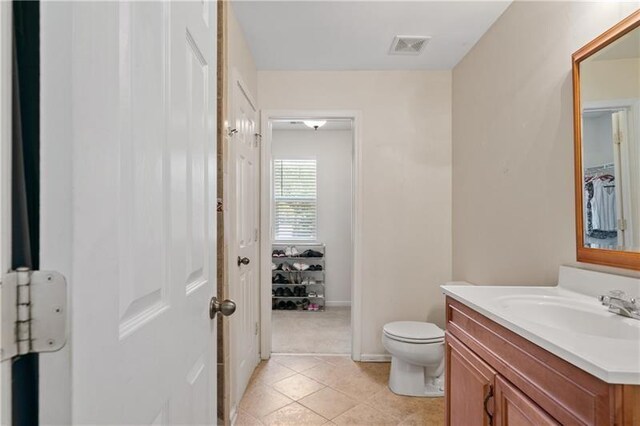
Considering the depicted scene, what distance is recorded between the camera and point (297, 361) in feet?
9.55

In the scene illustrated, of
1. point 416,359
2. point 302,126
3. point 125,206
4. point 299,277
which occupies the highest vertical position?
A: point 302,126

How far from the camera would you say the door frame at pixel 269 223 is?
296 centimetres

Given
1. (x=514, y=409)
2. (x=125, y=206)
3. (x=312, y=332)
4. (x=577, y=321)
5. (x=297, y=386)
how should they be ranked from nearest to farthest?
(x=125, y=206) < (x=514, y=409) < (x=577, y=321) < (x=297, y=386) < (x=312, y=332)

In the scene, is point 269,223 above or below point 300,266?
above

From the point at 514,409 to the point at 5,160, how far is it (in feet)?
4.40

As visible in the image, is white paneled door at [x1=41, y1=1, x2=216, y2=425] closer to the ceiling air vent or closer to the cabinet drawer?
the cabinet drawer

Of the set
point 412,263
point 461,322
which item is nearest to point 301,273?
point 412,263

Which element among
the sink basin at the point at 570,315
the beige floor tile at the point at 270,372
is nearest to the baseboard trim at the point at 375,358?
the beige floor tile at the point at 270,372

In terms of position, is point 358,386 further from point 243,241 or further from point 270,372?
point 243,241

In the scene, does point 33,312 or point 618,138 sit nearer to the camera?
point 33,312

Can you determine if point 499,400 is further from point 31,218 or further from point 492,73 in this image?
point 492,73

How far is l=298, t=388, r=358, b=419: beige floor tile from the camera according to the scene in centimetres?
215

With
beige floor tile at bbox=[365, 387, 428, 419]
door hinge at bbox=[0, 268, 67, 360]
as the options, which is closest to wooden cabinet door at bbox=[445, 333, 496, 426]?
beige floor tile at bbox=[365, 387, 428, 419]

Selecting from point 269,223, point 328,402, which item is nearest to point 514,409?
point 328,402
